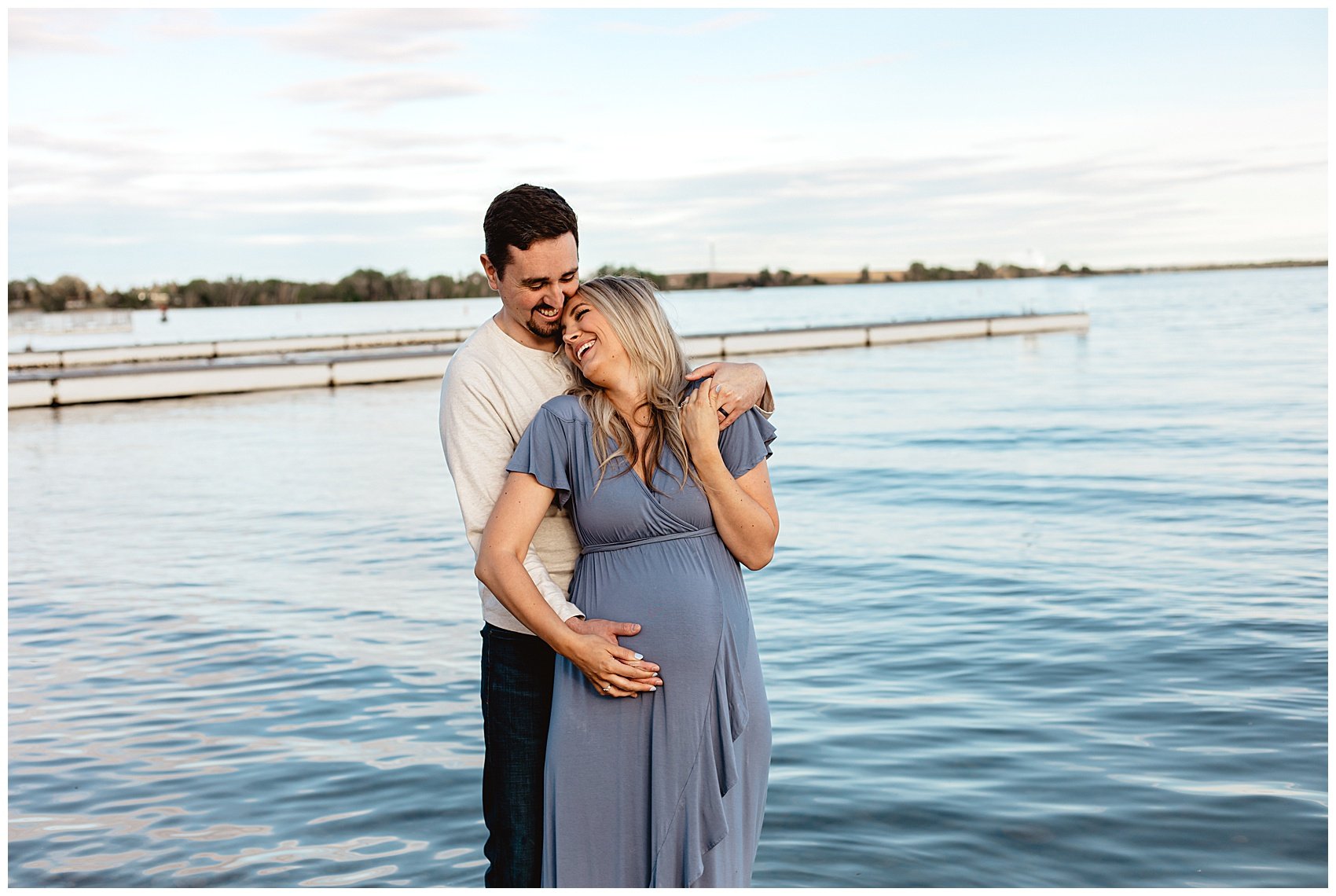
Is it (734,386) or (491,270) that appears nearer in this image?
(734,386)

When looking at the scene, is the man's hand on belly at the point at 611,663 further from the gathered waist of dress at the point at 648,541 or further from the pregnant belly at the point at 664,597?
the gathered waist of dress at the point at 648,541

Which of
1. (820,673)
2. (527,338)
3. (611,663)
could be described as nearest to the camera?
(611,663)

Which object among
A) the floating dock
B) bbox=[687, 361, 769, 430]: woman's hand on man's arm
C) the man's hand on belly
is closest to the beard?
bbox=[687, 361, 769, 430]: woman's hand on man's arm

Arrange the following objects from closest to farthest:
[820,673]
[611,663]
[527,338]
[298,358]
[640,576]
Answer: [611,663] → [640,576] → [527,338] → [820,673] → [298,358]

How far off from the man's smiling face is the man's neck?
6 cm

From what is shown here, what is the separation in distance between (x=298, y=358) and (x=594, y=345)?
31795 mm

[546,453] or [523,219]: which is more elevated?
[523,219]

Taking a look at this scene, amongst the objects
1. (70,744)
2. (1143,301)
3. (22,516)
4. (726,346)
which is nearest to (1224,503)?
A: (70,744)

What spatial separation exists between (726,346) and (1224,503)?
25.8 m

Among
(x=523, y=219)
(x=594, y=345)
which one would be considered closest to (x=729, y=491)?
(x=594, y=345)

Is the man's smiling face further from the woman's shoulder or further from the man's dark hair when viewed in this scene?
the woman's shoulder

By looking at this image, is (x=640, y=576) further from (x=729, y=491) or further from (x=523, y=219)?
(x=523, y=219)

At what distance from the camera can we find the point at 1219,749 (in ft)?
18.4

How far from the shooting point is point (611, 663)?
2771 mm
